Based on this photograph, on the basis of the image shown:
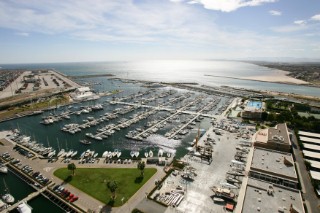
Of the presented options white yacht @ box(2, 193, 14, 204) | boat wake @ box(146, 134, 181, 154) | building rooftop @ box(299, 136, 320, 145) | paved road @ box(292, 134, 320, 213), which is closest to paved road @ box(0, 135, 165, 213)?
white yacht @ box(2, 193, 14, 204)

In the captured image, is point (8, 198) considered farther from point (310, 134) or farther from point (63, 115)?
point (310, 134)

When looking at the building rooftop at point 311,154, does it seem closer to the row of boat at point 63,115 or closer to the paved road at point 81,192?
the paved road at point 81,192

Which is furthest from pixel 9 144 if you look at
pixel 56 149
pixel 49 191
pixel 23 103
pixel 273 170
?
pixel 273 170

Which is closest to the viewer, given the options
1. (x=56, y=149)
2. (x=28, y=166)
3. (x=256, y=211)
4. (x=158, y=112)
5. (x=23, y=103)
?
(x=256, y=211)

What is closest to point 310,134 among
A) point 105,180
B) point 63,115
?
point 105,180

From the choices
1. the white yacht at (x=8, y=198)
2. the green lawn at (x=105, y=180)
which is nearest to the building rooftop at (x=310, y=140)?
the green lawn at (x=105, y=180)

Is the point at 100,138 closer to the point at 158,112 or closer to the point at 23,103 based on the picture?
the point at 158,112
